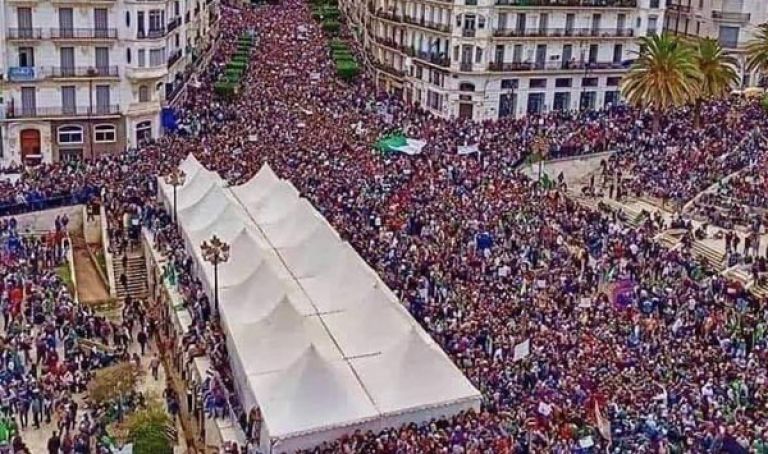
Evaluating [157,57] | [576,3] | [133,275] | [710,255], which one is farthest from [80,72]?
[710,255]

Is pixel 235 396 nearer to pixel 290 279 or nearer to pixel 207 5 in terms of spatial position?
pixel 290 279

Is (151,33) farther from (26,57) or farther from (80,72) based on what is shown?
(26,57)

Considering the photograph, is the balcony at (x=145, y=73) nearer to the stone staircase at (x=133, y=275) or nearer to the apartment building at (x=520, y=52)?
the stone staircase at (x=133, y=275)

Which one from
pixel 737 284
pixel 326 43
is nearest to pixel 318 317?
pixel 737 284

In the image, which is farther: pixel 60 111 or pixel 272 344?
pixel 60 111

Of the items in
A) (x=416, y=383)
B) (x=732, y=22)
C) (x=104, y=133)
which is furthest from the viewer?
(x=732, y=22)

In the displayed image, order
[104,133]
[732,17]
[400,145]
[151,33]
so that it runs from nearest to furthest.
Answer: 1. [400,145]
2. [151,33]
3. [104,133]
4. [732,17]

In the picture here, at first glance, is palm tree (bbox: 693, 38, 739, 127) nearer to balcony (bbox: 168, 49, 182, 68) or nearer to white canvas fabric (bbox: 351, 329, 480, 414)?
balcony (bbox: 168, 49, 182, 68)

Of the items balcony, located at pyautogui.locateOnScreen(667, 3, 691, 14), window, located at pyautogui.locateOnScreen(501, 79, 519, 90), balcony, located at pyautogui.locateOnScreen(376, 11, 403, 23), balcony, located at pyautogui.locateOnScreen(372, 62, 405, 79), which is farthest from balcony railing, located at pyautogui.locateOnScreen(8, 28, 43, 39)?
balcony, located at pyautogui.locateOnScreen(667, 3, 691, 14)
